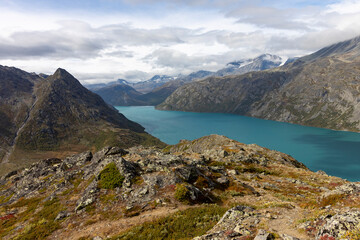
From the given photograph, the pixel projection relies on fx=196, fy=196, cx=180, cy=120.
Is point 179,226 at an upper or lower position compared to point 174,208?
upper

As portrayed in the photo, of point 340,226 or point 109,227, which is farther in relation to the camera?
point 109,227

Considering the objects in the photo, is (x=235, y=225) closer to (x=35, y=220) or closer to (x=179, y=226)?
(x=179, y=226)

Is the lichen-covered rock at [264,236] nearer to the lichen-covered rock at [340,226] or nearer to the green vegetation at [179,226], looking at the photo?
the lichen-covered rock at [340,226]

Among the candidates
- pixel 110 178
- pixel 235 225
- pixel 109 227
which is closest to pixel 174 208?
pixel 109 227

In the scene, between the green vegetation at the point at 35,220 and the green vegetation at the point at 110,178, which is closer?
the green vegetation at the point at 35,220

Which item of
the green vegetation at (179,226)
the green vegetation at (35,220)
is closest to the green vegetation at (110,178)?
the green vegetation at (35,220)

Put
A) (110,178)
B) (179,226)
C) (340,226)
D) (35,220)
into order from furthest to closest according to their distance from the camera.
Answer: (110,178), (35,220), (179,226), (340,226)

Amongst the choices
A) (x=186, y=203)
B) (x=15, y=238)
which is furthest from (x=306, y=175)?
(x=15, y=238)

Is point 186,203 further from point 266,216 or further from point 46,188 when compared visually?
point 46,188

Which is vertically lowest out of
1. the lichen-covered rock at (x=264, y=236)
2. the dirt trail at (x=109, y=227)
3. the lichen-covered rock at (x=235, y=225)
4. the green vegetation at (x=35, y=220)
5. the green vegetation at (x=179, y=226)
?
the green vegetation at (x=35, y=220)
